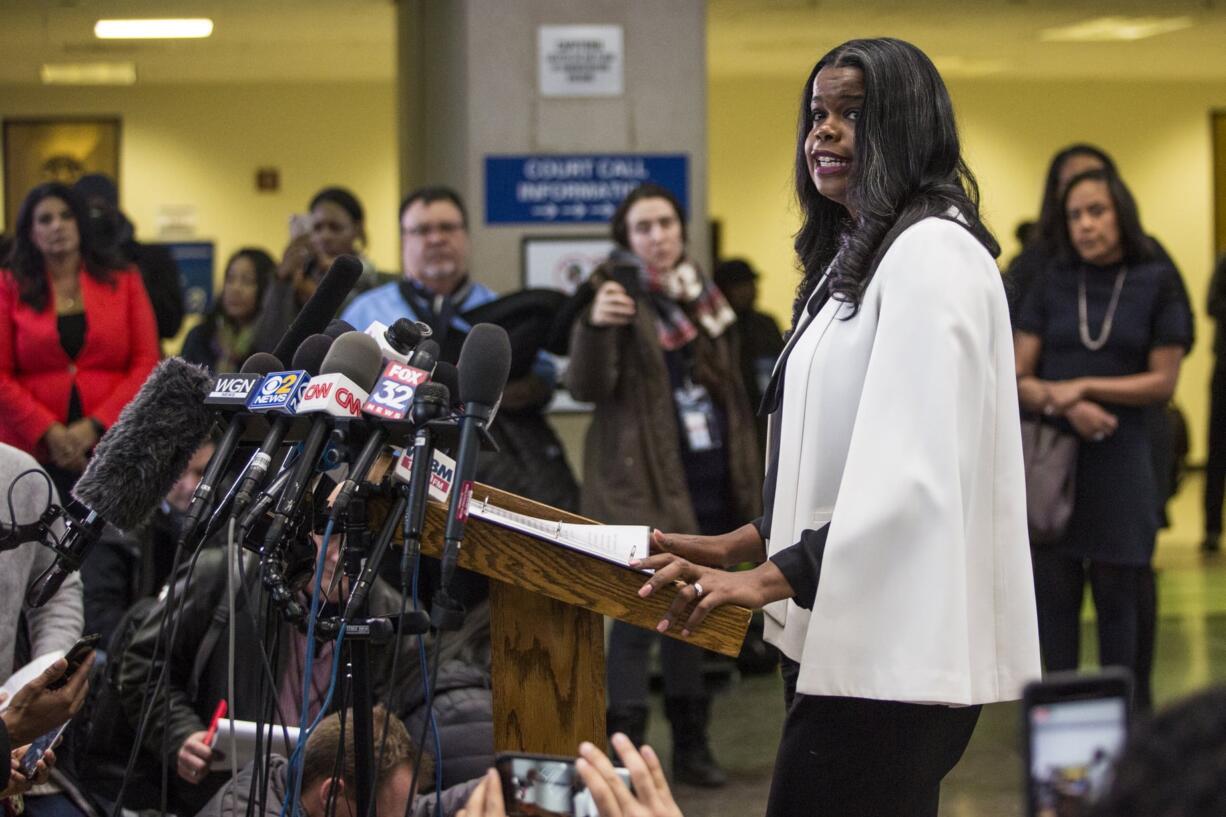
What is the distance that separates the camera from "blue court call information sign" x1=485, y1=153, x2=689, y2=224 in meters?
6.36

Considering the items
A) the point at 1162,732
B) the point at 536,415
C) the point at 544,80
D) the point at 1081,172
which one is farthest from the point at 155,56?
the point at 1162,732

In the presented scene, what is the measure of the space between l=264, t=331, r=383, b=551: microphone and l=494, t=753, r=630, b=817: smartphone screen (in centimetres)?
45

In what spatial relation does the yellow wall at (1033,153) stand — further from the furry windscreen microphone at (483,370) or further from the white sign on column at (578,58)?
the furry windscreen microphone at (483,370)

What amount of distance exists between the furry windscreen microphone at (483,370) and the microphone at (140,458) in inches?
19.3

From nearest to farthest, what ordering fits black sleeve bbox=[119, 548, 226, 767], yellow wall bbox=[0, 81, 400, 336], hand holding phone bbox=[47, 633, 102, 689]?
hand holding phone bbox=[47, 633, 102, 689], black sleeve bbox=[119, 548, 226, 767], yellow wall bbox=[0, 81, 400, 336]

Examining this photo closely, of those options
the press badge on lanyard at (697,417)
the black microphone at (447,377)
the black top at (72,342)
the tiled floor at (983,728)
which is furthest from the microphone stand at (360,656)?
the black top at (72,342)

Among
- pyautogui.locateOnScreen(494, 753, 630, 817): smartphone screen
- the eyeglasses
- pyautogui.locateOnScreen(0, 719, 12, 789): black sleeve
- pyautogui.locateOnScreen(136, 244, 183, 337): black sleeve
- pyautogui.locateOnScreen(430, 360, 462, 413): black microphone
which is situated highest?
the eyeglasses

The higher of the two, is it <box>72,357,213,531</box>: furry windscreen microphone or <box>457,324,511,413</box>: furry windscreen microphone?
<box>457,324,511,413</box>: furry windscreen microphone

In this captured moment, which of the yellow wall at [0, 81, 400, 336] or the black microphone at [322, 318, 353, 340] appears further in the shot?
the yellow wall at [0, 81, 400, 336]

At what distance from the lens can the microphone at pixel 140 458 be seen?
2354 millimetres

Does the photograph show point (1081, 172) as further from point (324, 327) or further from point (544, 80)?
point (324, 327)

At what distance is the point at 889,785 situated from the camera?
2.27 metres

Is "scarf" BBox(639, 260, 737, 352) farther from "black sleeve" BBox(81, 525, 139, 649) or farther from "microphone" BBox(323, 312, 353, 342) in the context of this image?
"microphone" BBox(323, 312, 353, 342)

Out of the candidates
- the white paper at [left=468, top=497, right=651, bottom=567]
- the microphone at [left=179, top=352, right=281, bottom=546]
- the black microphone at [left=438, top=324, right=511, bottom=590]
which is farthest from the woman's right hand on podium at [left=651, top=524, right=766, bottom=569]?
the microphone at [left=179, top=352, right=281, bottom=546]
